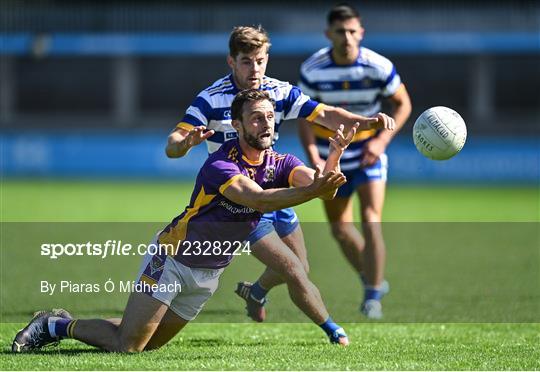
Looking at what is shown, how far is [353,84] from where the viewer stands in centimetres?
911

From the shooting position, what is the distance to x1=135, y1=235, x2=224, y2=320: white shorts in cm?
656

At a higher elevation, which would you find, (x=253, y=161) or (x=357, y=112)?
(x=253, y=161)

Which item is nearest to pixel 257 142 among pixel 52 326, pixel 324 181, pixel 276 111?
pixel 324 181

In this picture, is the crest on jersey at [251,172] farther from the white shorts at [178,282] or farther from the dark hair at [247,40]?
the dark hair at [247,40]

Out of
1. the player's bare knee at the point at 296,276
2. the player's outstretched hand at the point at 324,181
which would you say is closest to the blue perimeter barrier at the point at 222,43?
the player's bare knee at the point at 296,276

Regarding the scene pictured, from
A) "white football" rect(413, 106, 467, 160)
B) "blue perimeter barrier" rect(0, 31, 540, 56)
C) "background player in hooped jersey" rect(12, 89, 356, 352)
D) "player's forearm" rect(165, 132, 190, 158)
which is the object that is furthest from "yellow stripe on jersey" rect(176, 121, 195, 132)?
"blue perimeter barrier" rect(0, 31, 540, 56)

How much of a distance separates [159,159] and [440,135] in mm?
18839

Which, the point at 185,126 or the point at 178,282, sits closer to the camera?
the point at 178,282

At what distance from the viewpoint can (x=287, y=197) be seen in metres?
6.14

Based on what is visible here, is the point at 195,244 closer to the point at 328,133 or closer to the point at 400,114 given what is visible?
the point at 328,133

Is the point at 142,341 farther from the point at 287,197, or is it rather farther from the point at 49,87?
the point at 49,87

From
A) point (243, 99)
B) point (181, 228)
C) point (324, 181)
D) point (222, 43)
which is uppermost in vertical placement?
point (243, 99)

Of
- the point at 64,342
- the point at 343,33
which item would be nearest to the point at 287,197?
the point at 64,342

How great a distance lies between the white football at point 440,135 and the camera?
23.9 feet
